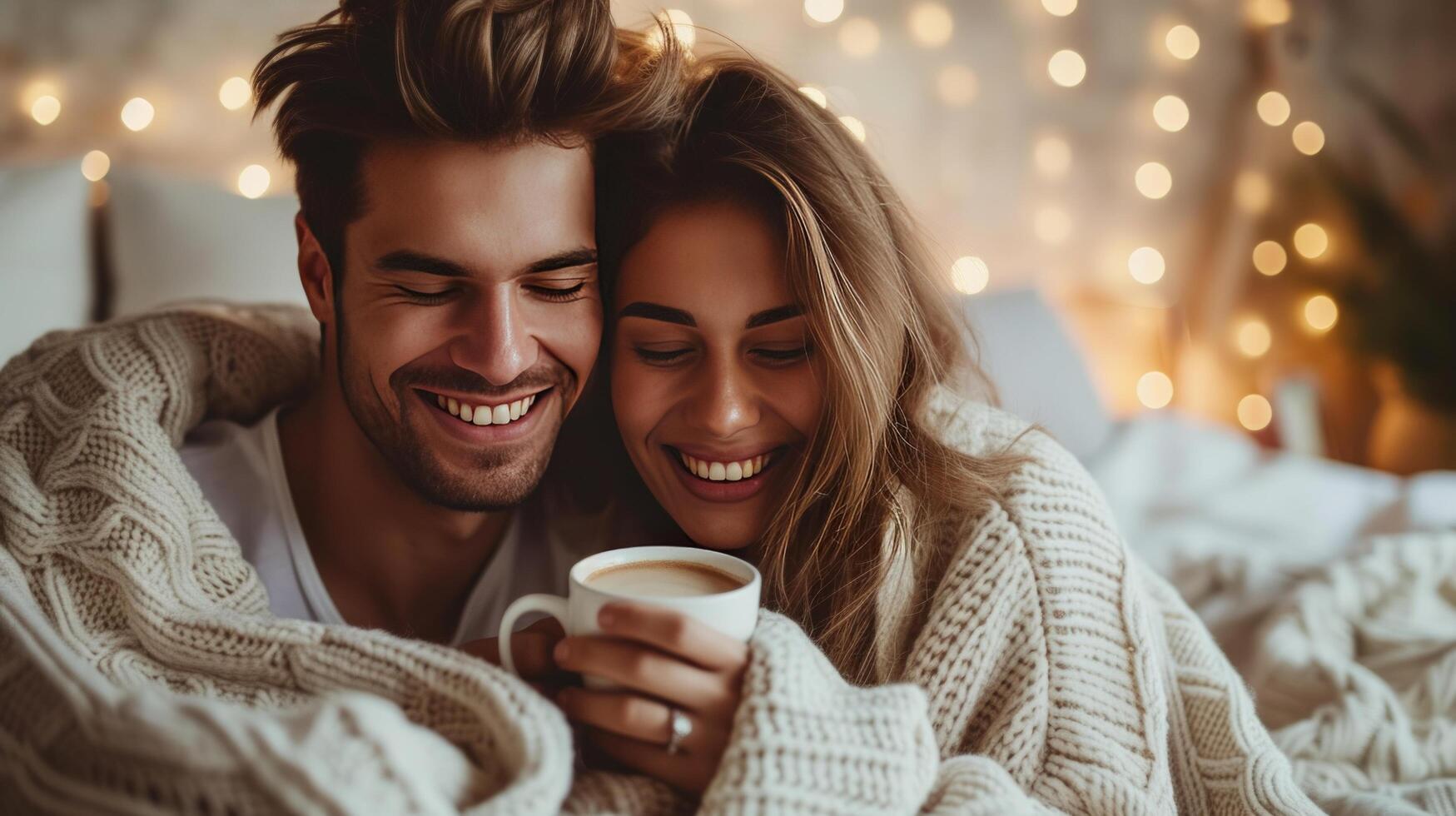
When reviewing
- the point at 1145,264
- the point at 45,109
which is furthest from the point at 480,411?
the point at 1145,264

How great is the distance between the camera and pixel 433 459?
1139 mm

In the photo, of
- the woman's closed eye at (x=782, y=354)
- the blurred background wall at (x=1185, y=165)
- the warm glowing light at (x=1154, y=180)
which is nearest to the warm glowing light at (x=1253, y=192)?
the blurred background wall at (x=1185, y=165)

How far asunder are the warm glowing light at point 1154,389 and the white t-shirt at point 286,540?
2050 millimetres

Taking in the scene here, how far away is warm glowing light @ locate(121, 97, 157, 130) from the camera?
6.00ft

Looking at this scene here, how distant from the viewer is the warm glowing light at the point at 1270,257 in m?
3.01

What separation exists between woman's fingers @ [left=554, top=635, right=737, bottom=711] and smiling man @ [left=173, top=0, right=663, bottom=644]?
0.40 metres

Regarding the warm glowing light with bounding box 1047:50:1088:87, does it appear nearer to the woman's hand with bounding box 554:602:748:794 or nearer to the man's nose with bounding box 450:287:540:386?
the man's nose with bounding box 450:287:540:386

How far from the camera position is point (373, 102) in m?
1.07

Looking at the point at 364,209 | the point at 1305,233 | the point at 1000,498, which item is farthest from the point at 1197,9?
the point at 364,209

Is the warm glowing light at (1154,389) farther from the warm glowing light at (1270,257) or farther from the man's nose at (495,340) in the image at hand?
the man's nose at (495,340)

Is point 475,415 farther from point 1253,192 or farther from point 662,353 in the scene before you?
point 1253,192

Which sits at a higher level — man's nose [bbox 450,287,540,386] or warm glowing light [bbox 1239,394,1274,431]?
man's nose [bbox 450,287,540,386]

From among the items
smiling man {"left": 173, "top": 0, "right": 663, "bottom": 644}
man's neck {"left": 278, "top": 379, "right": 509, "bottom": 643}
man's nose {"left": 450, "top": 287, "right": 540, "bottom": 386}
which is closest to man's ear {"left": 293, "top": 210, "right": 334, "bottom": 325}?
smiling man {"left": 173, "top": 0, "right": 663, "bottom": 644}

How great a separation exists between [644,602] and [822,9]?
6.58 ft
